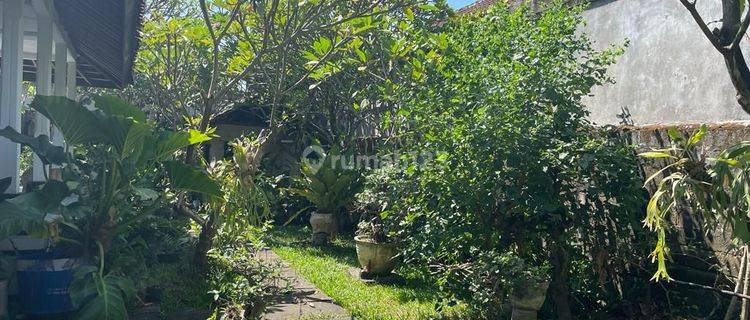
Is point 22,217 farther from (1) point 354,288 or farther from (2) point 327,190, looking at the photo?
(2) point 327,190

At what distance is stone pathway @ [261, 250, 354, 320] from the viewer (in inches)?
235

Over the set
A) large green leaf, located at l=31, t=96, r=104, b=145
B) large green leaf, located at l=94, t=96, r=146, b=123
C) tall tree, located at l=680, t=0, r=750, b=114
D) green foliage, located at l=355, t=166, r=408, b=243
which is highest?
tall tree, located at l=680, t=0, r=750, b=114

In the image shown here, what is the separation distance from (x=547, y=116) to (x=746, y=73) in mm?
1815

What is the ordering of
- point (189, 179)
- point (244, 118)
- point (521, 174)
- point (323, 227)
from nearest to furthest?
point (189, 179) < point (521, 174) < point (323, 227) < point (244, 118)

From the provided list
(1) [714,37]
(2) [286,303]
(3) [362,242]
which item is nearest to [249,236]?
(2) [286,303]

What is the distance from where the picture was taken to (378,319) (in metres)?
6.00

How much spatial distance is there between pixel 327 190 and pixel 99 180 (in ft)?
18.2

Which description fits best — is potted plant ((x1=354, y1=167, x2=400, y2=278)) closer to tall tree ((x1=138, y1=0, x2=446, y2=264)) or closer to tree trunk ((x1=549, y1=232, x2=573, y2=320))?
tall tree ((x1=138, y1=0, x2=446, y2=264))

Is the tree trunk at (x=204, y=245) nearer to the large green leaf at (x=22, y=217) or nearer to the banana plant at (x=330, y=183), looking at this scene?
the large green leaf at (x=22, y=217)

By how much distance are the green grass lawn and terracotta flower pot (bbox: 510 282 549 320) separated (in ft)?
2.95

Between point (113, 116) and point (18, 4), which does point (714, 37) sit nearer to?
point (113, 116)

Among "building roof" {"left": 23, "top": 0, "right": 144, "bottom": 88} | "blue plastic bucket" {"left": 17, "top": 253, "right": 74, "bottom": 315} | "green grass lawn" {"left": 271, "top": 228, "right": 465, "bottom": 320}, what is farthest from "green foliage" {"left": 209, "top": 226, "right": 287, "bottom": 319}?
"building roof" {"left": 23, "top": 0, "right": 144, "bottom": 88}

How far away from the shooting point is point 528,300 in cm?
516

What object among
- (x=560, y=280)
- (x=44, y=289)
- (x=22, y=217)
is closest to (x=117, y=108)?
(x=22, y=217)
